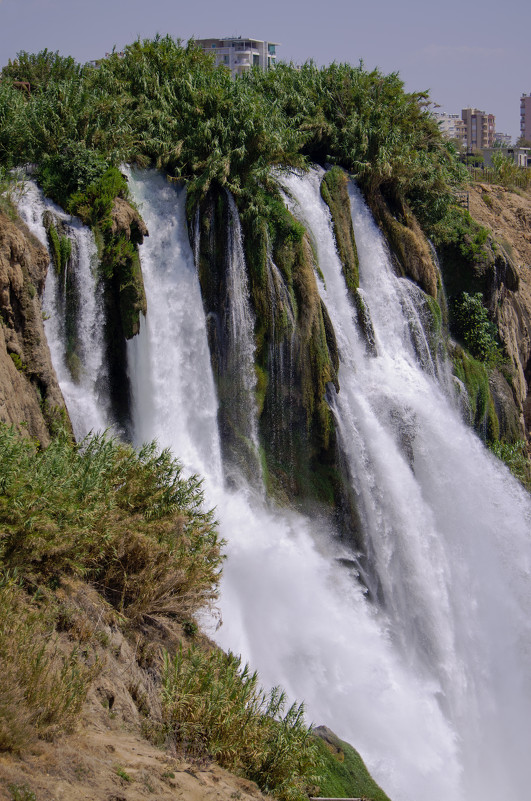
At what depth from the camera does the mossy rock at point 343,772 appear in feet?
31.2

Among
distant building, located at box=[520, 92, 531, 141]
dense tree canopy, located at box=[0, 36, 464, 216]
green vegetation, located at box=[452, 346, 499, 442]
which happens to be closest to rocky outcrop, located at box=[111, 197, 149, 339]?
dense tree canopy, located at box=[0, 36, 464, 216]

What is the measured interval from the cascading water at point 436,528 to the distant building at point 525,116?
173 m

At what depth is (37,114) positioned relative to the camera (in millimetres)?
15320

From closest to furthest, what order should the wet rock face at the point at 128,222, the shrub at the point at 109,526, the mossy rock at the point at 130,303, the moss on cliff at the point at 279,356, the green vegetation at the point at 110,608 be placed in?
the green vegetation at the point at 110,608 → the shrub at the point at 109,526 → the mossy rock at the point at 130,303 → the wet rock face at the point at 128,222 → the moss on cliff at the point at 279,356

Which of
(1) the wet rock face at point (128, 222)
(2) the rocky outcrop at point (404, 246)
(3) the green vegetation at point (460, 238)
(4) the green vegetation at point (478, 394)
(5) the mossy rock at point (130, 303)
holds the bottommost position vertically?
(5) the mossy rock at point (130, 303)

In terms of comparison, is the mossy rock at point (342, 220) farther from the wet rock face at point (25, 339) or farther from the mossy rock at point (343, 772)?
the mossy rock at point (343, 772)

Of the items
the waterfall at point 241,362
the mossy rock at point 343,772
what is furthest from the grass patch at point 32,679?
the waterfall at point 241,362

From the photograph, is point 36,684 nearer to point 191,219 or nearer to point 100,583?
point 100,583

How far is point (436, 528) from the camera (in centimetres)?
1656

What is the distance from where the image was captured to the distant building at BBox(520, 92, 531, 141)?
177 metres

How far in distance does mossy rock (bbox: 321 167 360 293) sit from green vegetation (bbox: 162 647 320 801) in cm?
1241

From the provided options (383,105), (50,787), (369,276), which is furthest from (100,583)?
(383,105)

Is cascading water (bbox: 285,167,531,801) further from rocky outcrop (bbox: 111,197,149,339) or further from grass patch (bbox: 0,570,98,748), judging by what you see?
grass patch (bbox: 0,570,98,748)

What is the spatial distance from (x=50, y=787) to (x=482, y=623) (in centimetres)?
1196
